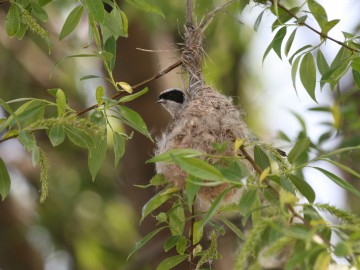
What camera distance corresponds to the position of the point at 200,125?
2.56 metres

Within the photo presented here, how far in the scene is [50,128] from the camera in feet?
7.13

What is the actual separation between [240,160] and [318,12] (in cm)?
67

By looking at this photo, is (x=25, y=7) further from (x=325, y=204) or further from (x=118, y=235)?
(x=118, y=235)

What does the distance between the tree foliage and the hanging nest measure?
0.29 feet

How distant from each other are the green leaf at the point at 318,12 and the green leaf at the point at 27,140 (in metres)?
1.10

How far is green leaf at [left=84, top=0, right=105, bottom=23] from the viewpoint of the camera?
225 cm

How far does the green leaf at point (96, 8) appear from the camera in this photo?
88.5 inches

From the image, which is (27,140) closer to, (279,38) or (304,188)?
(304,188)

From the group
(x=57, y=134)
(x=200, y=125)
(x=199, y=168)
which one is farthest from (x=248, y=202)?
(x=200, y=125)

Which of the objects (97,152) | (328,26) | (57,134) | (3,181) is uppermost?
(328,26)

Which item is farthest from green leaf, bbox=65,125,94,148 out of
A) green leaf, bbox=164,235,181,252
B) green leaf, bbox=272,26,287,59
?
green leaf, bbox=272,26,287,59

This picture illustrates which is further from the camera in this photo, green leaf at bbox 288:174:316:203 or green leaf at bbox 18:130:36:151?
green leaf at bbox 288:174:316:203

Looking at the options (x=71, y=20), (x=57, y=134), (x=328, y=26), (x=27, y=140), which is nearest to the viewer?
(x=27, y=140)

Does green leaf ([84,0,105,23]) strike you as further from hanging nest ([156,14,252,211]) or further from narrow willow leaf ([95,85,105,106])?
hanging nest ([156,14,252,211])
